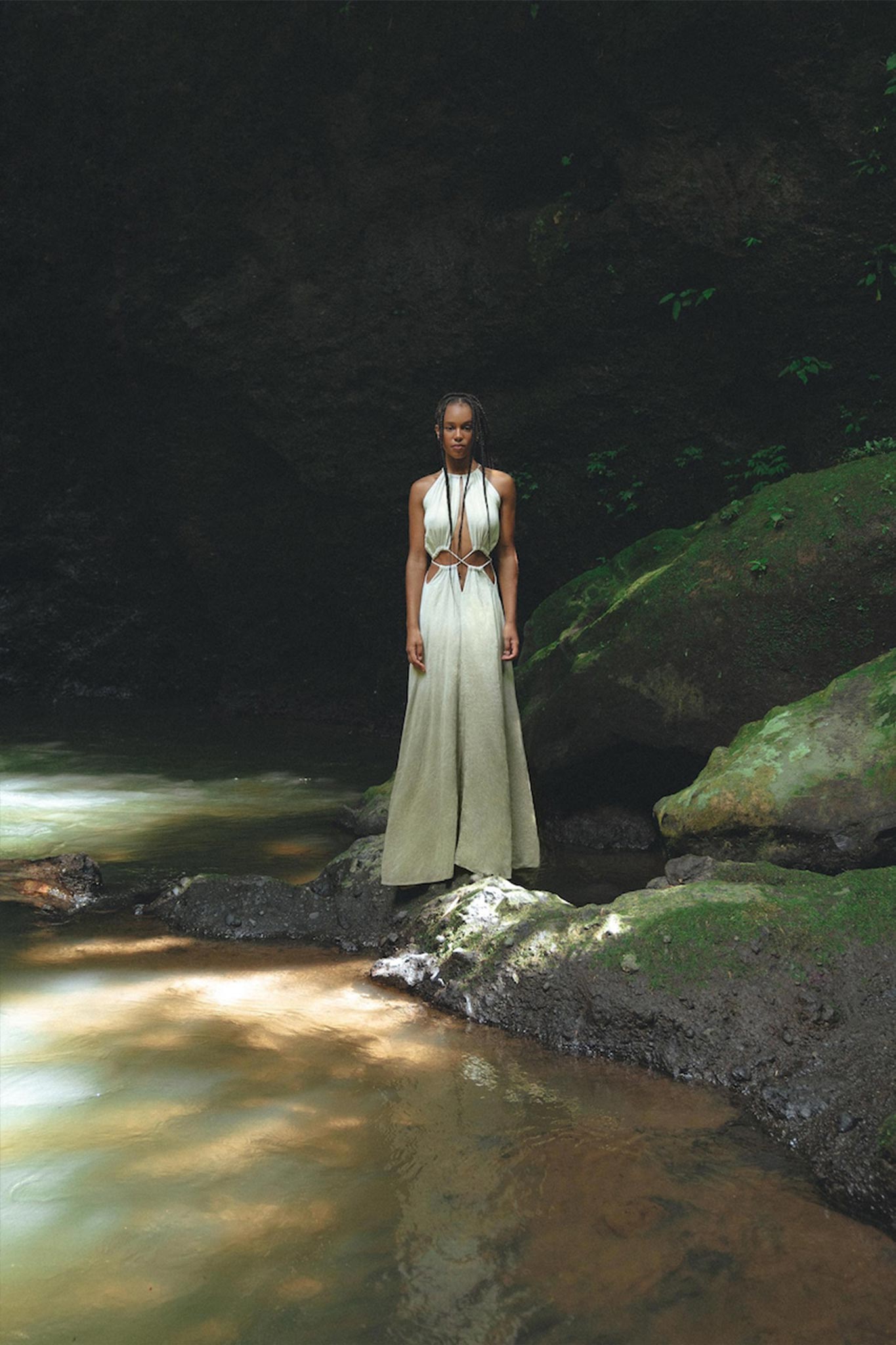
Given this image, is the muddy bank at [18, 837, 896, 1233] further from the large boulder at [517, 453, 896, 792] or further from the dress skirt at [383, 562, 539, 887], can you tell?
the large boulder at [517, 453, 896, 792]

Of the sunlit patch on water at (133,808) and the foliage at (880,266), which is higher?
the foliage at (880,266)

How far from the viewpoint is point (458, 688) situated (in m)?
4.45

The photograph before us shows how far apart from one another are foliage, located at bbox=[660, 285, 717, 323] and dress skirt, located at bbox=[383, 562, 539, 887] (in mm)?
5439

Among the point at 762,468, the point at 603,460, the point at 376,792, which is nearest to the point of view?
the point at 376,792

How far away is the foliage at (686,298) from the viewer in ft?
29.3

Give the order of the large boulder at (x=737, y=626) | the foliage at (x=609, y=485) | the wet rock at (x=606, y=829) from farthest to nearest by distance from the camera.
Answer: the foliage at (x=609, y=485)
the wet rock at (x=606, y=829)
the large boulder at (x=737, y=626)

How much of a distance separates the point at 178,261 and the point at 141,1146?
10147mm

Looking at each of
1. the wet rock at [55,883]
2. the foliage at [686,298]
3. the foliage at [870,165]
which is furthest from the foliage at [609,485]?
the wet rock at [55,883]

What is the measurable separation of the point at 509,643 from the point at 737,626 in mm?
1707

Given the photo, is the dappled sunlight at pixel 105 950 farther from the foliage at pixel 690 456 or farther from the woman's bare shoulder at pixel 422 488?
the foliage at pixel 690 456

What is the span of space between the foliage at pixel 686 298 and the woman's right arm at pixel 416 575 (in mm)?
5265

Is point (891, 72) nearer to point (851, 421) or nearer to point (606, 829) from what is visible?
point (851, 421)

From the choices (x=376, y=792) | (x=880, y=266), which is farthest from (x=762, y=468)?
(x=376, y=792)

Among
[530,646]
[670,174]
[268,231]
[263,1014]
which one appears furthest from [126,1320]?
[268,231]
